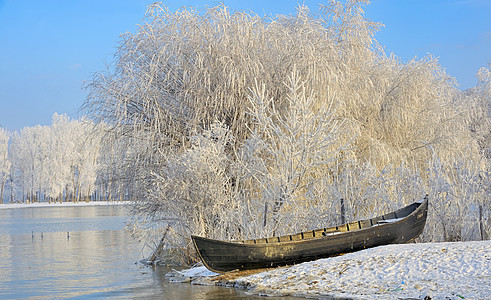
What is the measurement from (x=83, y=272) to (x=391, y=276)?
36.3ft

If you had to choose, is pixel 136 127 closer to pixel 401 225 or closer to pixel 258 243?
pixel 258 243

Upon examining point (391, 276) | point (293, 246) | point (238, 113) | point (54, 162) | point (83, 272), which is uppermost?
point (54, 162)

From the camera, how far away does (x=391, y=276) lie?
11.6 m

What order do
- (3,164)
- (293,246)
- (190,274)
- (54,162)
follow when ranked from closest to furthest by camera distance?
(293,246), (190,274), (54,162), (3,164)

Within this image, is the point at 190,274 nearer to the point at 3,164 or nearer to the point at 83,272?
the point at 83,272

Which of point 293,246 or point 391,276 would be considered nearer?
point 391,276

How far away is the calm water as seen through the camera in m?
14.5

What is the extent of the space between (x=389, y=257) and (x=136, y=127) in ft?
32.6

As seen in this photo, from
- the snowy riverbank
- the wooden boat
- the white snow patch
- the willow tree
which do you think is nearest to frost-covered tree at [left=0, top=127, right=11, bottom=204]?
the willow tree

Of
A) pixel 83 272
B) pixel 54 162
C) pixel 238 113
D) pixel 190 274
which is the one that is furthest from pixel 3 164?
pixel 190 274

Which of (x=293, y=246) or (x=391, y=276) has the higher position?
(x=293, y=246)

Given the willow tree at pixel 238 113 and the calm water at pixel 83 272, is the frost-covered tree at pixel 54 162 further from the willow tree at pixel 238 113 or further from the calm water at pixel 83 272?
the willow tree at pixel 238 113

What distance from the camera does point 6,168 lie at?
8488cm

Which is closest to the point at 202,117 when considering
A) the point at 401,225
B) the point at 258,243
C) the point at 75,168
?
A: the point at 258,243
